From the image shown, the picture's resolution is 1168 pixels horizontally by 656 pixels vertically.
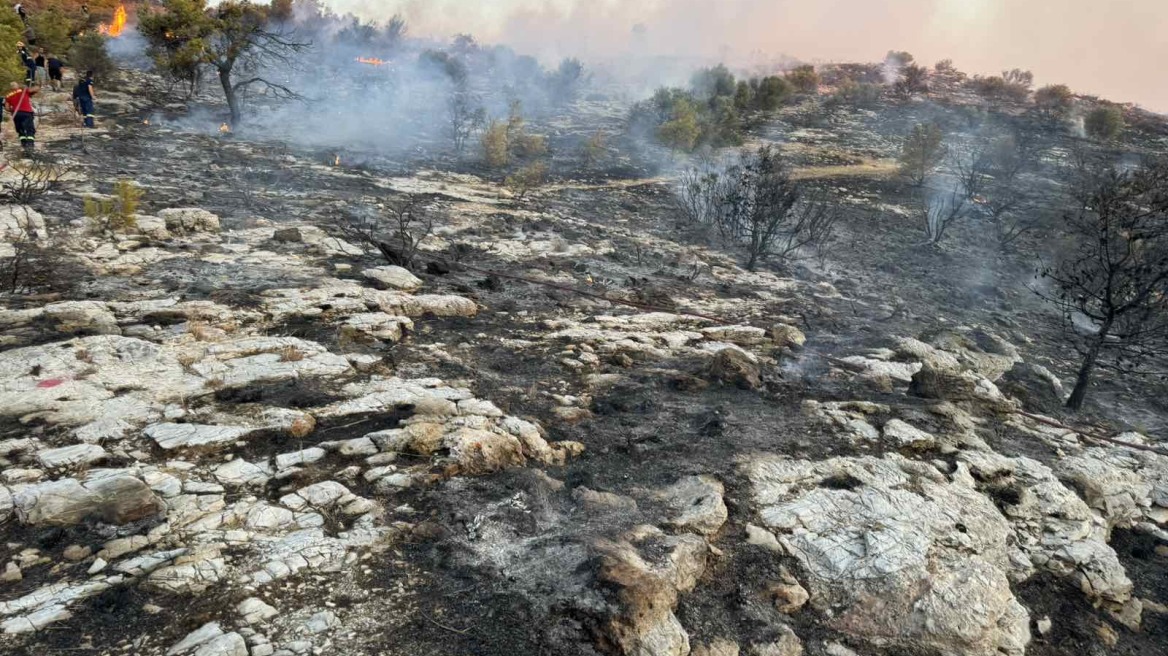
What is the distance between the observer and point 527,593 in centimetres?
263

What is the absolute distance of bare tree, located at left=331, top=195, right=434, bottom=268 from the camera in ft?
23.9

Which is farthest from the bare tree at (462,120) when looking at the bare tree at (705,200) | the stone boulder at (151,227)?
the stone boulder at (151,227)

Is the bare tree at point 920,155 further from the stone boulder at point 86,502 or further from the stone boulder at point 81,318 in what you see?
the stone boulder at point 86,502

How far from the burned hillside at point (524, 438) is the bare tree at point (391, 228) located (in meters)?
0.10

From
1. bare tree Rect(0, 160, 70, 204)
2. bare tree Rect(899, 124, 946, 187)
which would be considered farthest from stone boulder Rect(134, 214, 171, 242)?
bare tree Rect(899, 124, 946, 187)

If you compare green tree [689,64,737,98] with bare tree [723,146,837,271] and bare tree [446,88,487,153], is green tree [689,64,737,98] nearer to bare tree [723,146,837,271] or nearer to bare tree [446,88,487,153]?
bare tree [446,88,487,153]

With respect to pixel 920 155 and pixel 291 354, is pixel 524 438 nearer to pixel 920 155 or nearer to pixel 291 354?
pixel 291 354

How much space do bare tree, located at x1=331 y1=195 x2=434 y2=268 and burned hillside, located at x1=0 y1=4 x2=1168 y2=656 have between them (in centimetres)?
10

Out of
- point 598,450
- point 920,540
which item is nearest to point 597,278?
point 598,450

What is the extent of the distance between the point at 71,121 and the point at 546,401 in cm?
1290

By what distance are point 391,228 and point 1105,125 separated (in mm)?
24889

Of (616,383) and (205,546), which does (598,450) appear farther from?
(205,546)

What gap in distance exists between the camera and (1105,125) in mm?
21281

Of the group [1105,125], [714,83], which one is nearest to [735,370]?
[1105,125]
